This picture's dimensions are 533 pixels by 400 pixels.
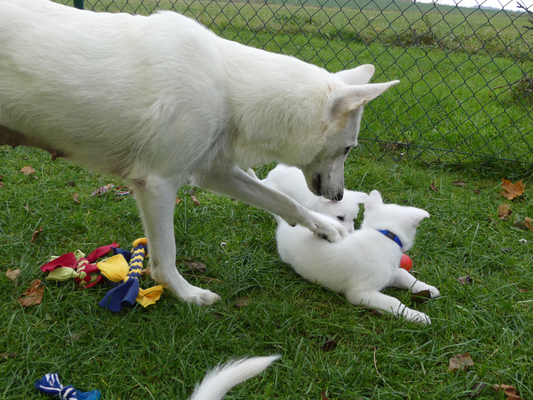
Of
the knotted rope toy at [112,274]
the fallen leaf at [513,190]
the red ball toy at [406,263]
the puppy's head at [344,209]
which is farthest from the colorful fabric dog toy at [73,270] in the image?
the fallen leaf at [513,190]

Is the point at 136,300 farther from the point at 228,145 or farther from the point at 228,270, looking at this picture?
the point at 228,145

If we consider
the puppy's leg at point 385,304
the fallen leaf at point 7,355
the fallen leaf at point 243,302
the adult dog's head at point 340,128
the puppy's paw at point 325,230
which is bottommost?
the fallen leaf at point 243,302

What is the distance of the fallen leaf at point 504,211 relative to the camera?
13.1 ft

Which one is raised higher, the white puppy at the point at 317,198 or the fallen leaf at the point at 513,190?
the white puppy at the point at 317,198

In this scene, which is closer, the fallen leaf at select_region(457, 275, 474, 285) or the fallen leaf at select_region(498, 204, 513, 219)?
the fallen leaf at select_region(457, 275, 474, 285)

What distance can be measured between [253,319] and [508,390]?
4.62 ft

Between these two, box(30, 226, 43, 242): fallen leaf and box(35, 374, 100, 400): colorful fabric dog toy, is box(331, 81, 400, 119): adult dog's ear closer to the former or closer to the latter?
box(35, 374, 100, 400): colorful fabric dog toy

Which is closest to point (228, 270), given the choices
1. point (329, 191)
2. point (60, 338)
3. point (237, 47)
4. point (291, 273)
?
point (291, 273)

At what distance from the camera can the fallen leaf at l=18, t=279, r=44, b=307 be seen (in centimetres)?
273

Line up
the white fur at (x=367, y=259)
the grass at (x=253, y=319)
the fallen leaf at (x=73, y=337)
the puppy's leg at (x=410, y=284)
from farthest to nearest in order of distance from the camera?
the puppy's leg at (x=410, y=284) → the white fur at (x=367, y=259) → the fallen leaf at (x=73, y=337) → the grass at (x=253, y=319)

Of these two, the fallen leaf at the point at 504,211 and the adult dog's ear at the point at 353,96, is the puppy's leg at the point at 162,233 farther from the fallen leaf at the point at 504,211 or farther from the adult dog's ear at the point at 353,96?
the fallen leaf at the point at 504,211

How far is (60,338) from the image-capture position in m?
2.50

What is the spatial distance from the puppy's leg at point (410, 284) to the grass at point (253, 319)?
0.07 meters

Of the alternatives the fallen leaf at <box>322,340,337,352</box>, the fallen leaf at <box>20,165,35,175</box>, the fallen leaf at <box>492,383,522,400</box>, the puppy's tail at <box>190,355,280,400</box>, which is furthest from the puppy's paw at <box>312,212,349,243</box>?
the fallen leaf at <box>20,165,35,175</box>
